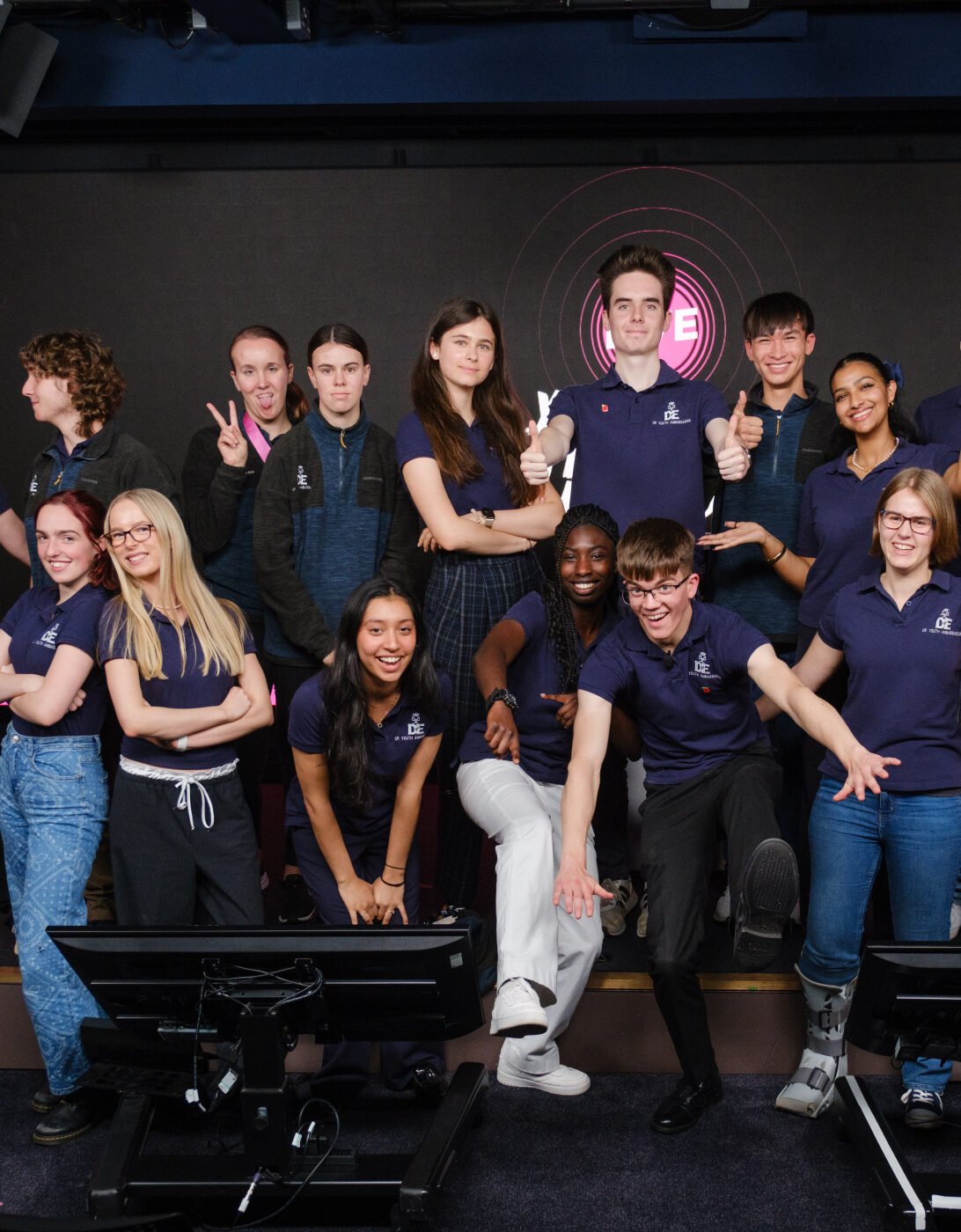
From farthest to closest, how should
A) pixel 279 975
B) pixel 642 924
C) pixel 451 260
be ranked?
pixel 451 260, pixel 642 924, pixel 279 975

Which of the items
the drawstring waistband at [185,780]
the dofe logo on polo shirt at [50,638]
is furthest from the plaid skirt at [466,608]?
the dofe logo on polo shirt at [50,638]

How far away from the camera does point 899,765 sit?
262 centimetres

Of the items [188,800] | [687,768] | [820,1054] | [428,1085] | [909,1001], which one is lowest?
[428,1085]

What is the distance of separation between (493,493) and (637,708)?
2.22 feet

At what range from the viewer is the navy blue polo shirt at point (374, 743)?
281cm

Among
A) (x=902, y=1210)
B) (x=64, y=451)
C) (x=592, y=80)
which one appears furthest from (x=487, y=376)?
(x=902, y=1210)

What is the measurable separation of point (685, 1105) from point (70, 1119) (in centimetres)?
139

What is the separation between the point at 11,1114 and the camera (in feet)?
9.48

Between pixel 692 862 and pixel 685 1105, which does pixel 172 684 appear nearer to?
pixel 692 862

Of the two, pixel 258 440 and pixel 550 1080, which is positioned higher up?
pixel 258 440

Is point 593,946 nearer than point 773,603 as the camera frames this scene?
Yes

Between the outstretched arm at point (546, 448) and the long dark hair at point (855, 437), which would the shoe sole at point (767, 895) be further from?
the long dark hair at point (855, 437)

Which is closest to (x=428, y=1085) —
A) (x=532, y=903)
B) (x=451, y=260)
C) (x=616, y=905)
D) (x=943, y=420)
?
(x=532, y=903)

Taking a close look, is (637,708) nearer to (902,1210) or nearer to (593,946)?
(593,946)
